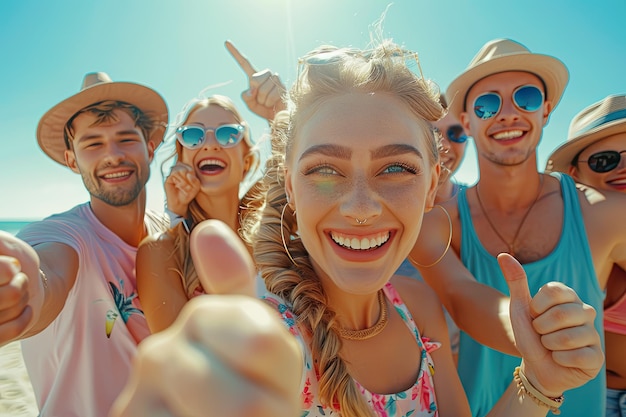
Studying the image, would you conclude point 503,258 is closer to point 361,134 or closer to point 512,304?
point 512,304

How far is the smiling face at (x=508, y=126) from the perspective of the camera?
209cm

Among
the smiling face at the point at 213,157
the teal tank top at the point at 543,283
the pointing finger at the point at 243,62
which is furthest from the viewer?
the pointing finger at the point at 243,62

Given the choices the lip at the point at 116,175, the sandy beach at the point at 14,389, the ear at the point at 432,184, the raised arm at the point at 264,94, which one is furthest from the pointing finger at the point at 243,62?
the sandy beach at the point at 14,389

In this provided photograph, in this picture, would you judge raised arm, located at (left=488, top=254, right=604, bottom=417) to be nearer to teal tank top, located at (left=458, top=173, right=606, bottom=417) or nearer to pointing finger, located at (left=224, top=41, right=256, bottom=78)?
teal tank top, located at (left=458, top=173, right=606, bottom=417)

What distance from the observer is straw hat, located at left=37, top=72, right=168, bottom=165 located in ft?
7.98

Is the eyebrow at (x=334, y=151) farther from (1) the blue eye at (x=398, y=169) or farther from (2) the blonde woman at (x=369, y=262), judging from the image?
(1) the blue eye at (x=398, y=169)

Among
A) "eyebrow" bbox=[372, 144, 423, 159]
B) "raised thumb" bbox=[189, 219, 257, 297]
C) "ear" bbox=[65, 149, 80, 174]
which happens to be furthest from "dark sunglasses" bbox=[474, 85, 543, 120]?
"ear" bbox=[65, 149, 80, 174]

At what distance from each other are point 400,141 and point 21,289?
1143mm

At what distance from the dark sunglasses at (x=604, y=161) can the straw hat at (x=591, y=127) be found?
0.10 metres

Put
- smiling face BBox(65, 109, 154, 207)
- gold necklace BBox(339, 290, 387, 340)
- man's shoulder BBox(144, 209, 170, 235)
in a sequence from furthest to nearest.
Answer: man's shoulder BBox(144, 209, 170, 235) < smiling face BBox(65, 109, 154, 207) < gold necklace BBox(339, 290, 387, 340)

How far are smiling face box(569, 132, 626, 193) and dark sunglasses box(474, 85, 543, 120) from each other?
0.59m

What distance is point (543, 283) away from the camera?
1859 mm

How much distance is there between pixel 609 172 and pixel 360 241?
2.14m

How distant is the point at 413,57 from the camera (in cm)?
140
